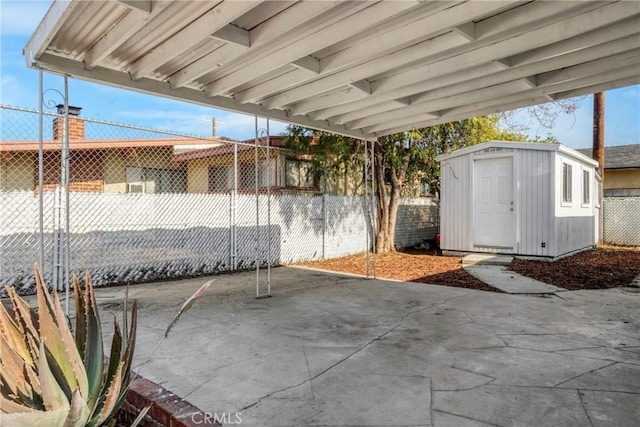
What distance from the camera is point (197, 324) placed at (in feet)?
13.6

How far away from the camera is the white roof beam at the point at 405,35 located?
2.74 metres

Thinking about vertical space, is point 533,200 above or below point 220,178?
below

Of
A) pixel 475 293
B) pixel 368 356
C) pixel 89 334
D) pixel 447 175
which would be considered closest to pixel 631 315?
pixel 475 293

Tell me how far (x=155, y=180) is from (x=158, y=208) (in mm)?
5735

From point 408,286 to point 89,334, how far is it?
17.1 ft

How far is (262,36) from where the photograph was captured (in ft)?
10.2

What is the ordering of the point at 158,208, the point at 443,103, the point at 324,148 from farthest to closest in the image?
the point at 324,148 → the point at 158,208 → the point at 443,103

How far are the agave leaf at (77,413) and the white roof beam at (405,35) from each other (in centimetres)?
302

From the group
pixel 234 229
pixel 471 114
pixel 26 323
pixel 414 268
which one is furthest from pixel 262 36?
pixel 414 268

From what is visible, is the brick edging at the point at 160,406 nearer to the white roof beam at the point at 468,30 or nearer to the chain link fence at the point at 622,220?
the white roof beam at the point at 468,30

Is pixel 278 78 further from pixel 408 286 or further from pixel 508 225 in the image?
pixel 508 225

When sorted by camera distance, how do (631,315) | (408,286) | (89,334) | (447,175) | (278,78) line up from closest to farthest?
(89,334), (278,78), (631,315), (408,286), (447,175)

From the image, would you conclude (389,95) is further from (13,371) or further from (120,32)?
(13,371)

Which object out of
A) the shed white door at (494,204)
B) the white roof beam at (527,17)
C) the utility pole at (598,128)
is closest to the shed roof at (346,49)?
the white roof beam at (527,17)
